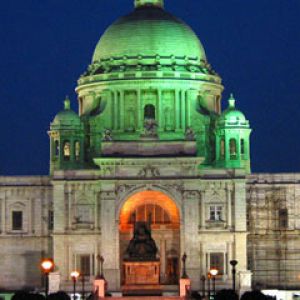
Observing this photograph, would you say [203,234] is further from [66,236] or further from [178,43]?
[178,43]

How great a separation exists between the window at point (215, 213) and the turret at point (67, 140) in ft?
52.3

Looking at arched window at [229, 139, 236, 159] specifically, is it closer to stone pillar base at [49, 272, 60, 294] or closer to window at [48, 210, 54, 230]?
window at [48, 210, 54, 230]

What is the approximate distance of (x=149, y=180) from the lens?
409 ft

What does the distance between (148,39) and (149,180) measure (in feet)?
64.7

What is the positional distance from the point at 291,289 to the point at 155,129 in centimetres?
1849

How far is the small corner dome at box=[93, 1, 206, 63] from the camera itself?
5482 inches

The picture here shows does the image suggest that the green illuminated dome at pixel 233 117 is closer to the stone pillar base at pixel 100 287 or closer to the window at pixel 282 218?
the window at pixel 282 218

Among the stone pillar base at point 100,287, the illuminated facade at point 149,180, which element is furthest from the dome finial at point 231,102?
the stone pillar base at point 100,287

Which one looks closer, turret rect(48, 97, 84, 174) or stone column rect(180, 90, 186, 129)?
turret rect(48, 97, 84, 174)

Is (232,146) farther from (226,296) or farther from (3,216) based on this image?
(226,296)

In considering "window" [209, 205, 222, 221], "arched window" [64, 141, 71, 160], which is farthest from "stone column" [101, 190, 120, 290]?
"arched window" [64, 141, 71, 160]

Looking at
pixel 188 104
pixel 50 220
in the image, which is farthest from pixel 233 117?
pixel 50 220

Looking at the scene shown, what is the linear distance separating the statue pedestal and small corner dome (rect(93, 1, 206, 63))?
23741mm

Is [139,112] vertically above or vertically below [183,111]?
below
